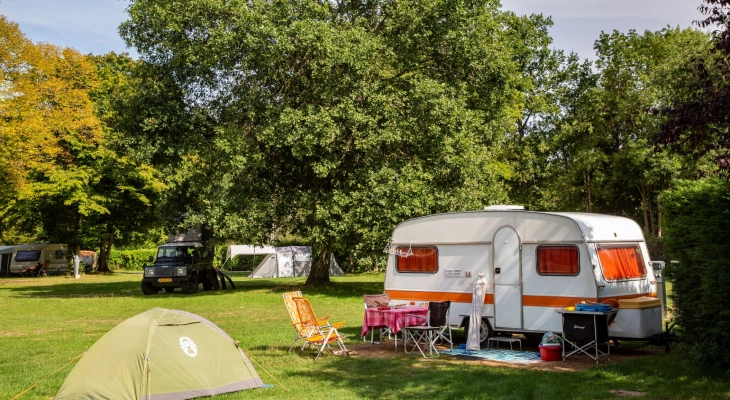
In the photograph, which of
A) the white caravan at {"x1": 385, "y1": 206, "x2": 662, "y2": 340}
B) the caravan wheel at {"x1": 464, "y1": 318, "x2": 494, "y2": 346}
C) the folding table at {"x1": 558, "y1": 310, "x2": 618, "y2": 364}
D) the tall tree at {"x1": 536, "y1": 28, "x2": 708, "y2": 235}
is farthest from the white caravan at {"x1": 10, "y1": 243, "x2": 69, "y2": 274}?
the folding table at {"x1": 558, "y1": 310, "x2": 618, "y2": 364}

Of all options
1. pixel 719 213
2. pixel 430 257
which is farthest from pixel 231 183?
pixel 719 213

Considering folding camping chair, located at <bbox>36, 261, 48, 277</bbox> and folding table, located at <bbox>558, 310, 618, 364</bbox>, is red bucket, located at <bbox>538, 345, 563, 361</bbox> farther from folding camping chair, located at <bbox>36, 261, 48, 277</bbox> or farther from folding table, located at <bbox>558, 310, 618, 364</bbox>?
folding camping chair, located at <bbox>36, 261, 48, 277</bbox>

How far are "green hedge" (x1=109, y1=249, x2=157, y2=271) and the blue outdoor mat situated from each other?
1642 inches

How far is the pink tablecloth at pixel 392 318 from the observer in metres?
11.8

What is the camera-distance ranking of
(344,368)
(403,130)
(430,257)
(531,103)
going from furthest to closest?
(531,103), (403,130), (430,257), (344,368)

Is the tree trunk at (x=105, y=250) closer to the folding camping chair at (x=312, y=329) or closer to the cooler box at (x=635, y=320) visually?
the folding camping chair at (x=312, y=329)

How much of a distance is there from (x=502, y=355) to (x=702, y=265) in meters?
3.67

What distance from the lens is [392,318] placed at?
11.9 metres

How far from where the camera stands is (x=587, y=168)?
3728 cm

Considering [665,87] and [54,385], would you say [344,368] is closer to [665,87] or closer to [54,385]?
[54,385]

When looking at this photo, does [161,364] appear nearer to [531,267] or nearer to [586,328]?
[586,328]

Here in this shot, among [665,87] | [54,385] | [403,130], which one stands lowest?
[54,385]

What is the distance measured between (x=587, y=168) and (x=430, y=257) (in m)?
26.5

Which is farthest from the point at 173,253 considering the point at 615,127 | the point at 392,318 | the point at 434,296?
the point at 615,127
